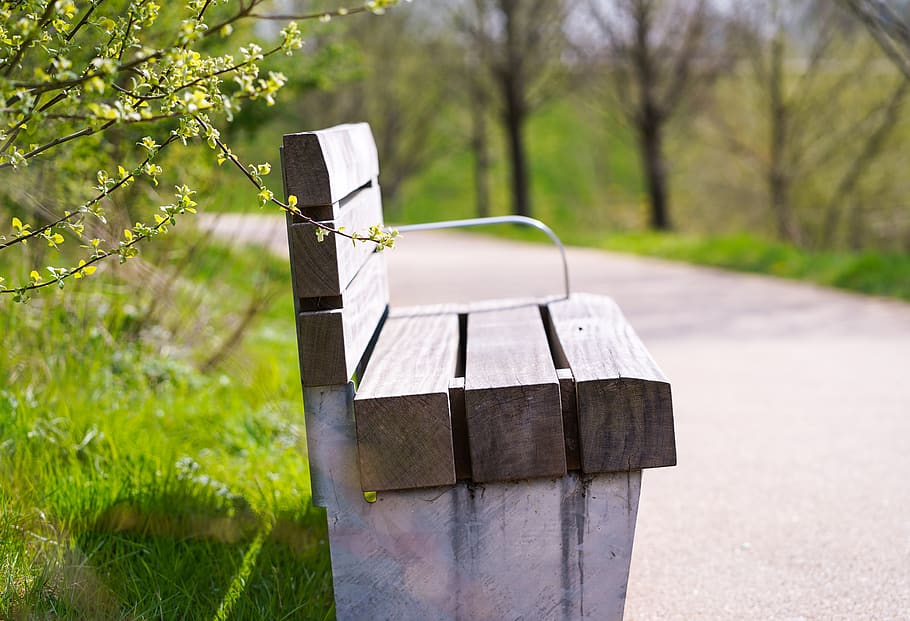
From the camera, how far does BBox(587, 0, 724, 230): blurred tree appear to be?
1733 cm

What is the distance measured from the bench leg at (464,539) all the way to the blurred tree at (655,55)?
16.0 meters

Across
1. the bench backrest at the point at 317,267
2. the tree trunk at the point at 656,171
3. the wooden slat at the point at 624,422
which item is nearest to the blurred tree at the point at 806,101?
the tree trunk at the point at 656,171

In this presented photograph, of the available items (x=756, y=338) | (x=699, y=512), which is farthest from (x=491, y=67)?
(x=699, y=512)

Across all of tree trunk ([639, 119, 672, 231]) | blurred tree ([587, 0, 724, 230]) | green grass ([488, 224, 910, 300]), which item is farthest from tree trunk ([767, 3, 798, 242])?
green grass ([488, 224, 910, 300])

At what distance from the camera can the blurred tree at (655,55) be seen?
56.9ft

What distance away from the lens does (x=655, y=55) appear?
57.4ft

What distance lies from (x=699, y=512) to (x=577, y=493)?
1.46m

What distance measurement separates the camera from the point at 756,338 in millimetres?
6980

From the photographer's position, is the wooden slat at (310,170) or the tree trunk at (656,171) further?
the tree trunk at (656,171)

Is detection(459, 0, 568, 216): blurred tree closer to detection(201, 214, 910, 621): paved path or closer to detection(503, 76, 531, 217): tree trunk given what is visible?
detection(503, 76, 531, 217): tree trunk

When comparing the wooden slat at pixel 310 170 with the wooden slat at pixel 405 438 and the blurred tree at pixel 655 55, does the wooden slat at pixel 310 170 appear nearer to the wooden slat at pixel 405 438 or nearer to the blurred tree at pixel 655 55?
the wooden slat at pixel 405 438

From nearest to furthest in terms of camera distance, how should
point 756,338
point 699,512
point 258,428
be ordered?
point 699,512 → point 258,428 → point 756,338

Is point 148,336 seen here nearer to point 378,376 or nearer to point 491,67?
point 378,376

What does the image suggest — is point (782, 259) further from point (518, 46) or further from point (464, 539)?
point (518, 46)
